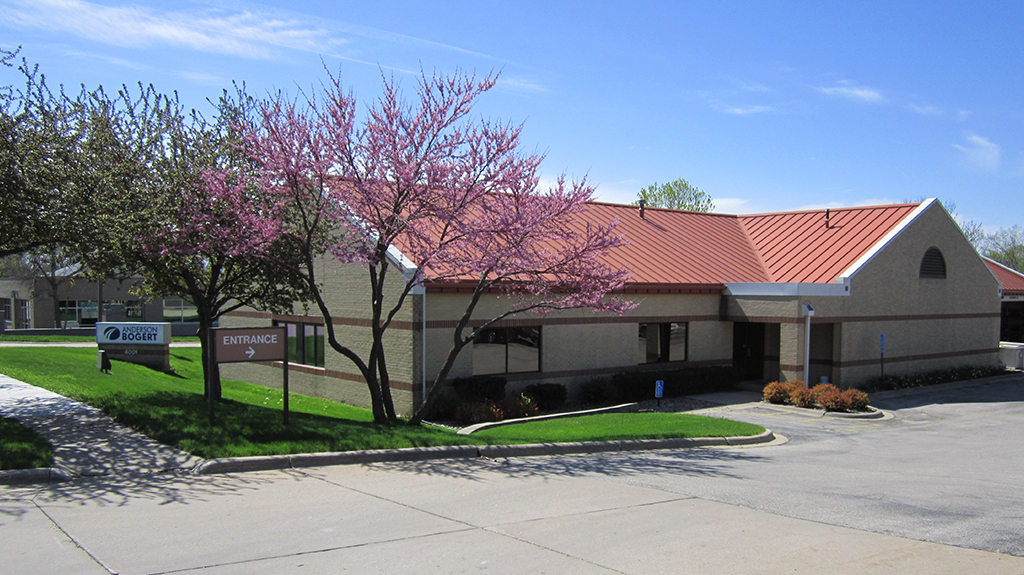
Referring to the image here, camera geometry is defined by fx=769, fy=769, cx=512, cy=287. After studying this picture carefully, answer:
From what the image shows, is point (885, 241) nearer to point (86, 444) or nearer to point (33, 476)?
point (86, 444)

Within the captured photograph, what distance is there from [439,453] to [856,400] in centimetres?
1351

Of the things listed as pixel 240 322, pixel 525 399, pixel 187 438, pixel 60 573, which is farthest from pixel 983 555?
pixel 240 322

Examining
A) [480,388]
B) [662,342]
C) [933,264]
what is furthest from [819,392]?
[933,264]

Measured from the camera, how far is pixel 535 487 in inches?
376

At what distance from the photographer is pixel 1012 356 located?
32.5 m

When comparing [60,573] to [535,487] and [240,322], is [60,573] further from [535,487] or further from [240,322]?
[240,322]

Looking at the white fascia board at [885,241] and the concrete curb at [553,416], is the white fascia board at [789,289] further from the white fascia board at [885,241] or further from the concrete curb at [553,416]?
the concrete curb at [553,416]

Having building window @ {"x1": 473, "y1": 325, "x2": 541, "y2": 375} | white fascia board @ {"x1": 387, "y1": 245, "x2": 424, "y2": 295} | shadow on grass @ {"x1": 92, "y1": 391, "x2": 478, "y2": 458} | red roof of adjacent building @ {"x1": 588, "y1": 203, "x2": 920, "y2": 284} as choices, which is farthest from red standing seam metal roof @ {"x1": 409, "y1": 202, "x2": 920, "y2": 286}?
shadow on grass @ {"x1": 92, "y1": 391, "x2": 478, "y2": 458}

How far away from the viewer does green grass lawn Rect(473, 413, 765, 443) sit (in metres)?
13.8

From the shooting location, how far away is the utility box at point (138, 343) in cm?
2541

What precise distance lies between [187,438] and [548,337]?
36.6 feet

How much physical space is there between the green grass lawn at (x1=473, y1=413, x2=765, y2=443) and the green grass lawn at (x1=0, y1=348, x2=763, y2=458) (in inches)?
0.8

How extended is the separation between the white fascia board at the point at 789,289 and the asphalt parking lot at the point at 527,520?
10729 millimetres

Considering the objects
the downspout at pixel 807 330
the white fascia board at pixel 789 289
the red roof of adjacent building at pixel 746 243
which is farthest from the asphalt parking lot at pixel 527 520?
the red roof of adjacent building at pixel 746 243
